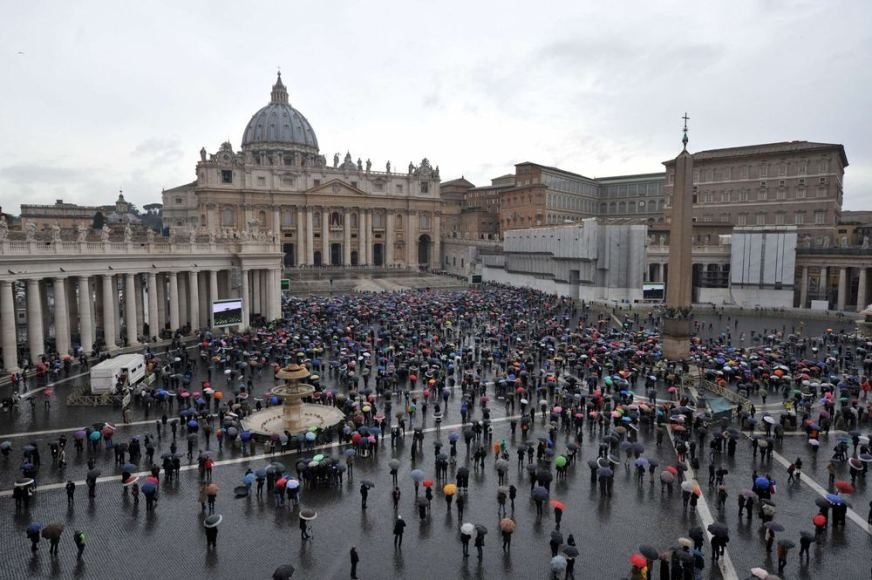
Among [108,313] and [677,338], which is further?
[108,313]

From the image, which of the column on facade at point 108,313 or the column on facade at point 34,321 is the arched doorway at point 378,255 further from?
the column on facade at point 34,321

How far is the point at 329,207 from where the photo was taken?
102m

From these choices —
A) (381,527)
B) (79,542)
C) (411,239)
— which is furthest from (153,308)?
(411,239)

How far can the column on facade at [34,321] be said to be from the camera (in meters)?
32.1

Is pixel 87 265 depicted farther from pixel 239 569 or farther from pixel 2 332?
pixel 239 569

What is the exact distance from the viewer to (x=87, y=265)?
3538cm

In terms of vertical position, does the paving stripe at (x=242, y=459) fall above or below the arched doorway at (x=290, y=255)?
below

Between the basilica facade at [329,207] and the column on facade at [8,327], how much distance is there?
60.1m

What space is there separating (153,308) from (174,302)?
4.92ft

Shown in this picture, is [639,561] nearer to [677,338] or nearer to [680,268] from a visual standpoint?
[677,338]

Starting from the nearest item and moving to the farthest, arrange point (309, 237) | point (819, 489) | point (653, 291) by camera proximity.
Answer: point (819, 489)
point (653, 291)
point (309, 237)

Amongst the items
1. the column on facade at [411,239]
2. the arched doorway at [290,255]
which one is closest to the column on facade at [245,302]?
the arched doorway at [290,255]

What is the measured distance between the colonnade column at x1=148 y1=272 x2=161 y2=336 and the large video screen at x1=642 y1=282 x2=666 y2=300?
44.8 m

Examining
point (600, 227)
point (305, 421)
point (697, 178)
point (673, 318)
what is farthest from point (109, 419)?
point (697, 178)
